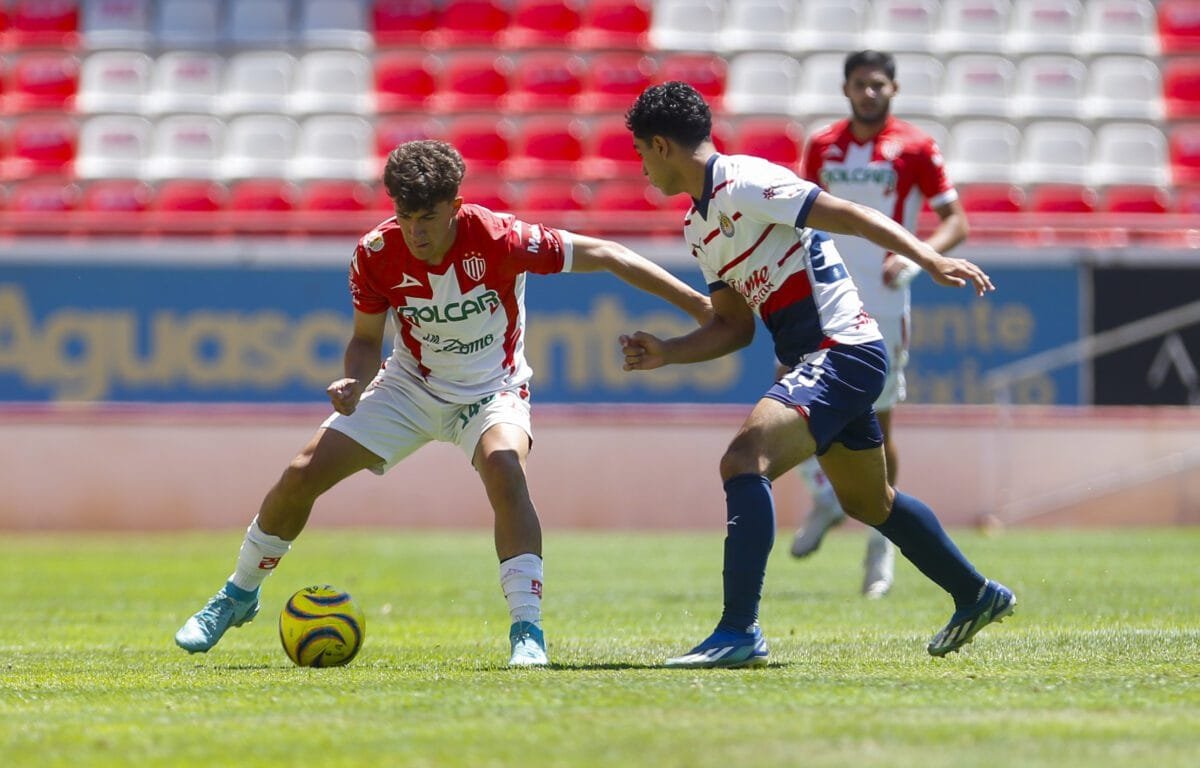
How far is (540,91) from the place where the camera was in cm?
2084

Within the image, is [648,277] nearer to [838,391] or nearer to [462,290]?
[462,290]

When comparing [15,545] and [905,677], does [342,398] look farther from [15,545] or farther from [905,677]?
[15,545]

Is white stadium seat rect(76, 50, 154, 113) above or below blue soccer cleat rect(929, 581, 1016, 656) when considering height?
above

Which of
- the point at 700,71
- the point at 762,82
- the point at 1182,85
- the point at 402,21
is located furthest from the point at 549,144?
the point at 1182,85

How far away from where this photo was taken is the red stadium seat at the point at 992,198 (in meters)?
19.2

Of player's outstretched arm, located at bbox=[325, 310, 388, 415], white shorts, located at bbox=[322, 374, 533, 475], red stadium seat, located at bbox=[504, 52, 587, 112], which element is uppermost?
red stadium seat, located at bbox=[504, 52, 587, 112]

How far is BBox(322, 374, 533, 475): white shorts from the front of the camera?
7.01 meters

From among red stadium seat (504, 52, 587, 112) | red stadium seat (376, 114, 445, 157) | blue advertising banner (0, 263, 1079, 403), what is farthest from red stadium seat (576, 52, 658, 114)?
blue advertising banner (0, 263, 1079, 403)

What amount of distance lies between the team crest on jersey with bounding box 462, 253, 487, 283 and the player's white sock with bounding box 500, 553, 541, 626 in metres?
1.12

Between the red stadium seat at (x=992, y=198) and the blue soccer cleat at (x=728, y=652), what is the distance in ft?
45.0

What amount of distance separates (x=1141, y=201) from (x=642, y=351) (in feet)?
47.0

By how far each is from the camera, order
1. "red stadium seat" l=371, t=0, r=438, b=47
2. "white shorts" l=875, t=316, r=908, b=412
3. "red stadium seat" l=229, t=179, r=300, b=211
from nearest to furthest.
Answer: "white shorts" l=875, t=316, r=908, b=412 → "red stadium seat" l=229, t=179, r=300, b=211 → "red stadium seat" l=371, t=0, r=438, b=47

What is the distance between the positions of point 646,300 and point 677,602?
320 inches

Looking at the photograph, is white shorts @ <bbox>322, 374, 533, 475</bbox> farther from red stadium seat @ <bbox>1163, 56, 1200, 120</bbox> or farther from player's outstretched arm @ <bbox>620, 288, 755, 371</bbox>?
red stadium seat @ <bbox>1163, 56, 1200, 120</bbox>
